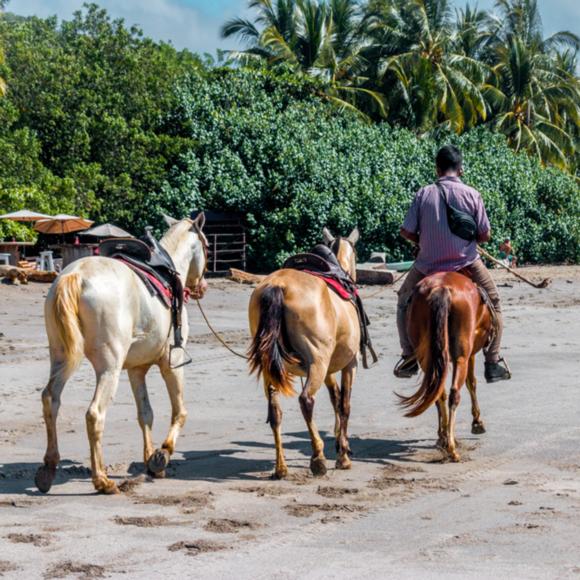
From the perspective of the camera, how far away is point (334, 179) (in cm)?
3522

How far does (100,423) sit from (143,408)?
93 cm

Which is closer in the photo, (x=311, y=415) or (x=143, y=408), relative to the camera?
(x=311, y=415)

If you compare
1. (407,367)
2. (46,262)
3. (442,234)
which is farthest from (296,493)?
(46,262)

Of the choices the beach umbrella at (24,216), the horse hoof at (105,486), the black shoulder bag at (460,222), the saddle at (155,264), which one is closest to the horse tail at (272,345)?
the saddle at (155,264)

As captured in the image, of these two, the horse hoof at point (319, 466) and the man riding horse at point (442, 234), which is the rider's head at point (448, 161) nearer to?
the man riding horse at point (442, 234)

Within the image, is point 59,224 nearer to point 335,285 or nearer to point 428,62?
point 428,62

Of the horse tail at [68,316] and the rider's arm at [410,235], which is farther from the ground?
the rider's arm at [410,235]

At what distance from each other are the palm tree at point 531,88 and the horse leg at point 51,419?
1664 inches

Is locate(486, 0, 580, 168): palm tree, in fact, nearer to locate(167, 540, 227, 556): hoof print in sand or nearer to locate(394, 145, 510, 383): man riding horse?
locate(394, 145, 510, 383): man riding horse

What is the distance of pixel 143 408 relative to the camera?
339 inches

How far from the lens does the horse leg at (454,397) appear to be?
29.5 ft

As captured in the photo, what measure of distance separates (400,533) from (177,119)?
105 feet

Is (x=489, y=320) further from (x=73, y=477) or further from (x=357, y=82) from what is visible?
(x=357, y=82)

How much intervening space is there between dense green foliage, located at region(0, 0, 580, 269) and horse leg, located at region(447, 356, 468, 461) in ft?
81.6
